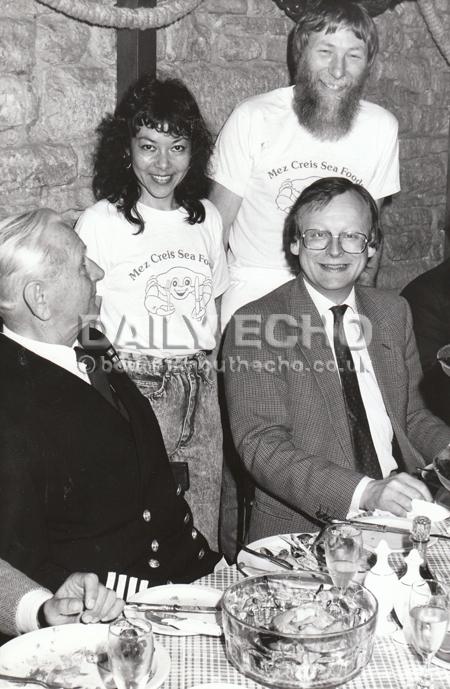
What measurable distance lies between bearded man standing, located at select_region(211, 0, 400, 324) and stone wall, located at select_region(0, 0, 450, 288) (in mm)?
431

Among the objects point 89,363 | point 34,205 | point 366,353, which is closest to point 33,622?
point 89,363

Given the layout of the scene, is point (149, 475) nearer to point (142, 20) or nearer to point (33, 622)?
point (33, 622)

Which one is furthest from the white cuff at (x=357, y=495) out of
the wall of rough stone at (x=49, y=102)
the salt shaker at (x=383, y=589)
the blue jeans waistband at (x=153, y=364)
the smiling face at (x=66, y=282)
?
the wall of rough stone at (x=49, y=102)

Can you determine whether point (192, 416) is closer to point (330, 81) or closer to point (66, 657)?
point (330, 81)

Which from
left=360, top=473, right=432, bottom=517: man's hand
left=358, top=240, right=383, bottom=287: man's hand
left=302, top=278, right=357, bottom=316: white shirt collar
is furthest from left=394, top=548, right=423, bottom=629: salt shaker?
left=358, top=240, right=383, bottom=287: man's hand

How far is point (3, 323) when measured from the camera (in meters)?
2.32

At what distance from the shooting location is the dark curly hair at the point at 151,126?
10.5 feet

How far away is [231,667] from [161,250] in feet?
5.96

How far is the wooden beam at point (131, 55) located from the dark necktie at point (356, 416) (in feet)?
4.67

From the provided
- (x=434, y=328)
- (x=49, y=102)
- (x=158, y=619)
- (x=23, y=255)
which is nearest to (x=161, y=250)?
(x=49, y=102)

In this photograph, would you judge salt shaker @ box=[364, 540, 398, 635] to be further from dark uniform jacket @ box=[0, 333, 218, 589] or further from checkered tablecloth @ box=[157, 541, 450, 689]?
dark uniform jacket @ box=[0, 333, 218, 589]

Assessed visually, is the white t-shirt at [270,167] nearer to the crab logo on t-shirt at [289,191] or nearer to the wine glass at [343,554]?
the crab logo on t-shirt at [289,191]

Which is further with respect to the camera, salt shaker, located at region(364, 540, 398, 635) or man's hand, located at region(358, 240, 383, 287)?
man's hand, located at region(358, 240, 383, 287)

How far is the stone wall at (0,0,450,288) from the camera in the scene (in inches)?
130
